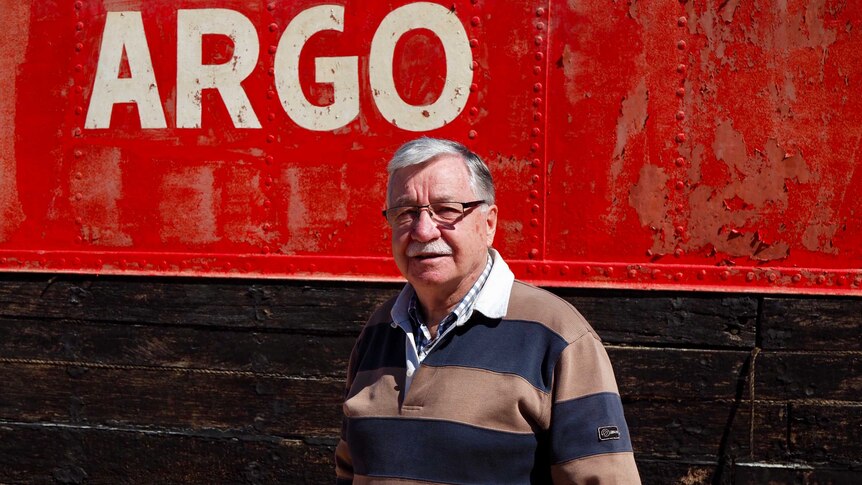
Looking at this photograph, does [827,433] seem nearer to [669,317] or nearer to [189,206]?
[669,317]

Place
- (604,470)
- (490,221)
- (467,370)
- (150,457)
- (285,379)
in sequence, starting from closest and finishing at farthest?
(604,470) < (467,370) < (490,221) < (285,379) < (150,457)

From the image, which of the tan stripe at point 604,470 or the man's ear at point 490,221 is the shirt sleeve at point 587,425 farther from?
the man's ear at point 490,221

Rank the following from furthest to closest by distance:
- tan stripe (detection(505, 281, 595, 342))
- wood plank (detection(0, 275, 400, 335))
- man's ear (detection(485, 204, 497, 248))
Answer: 1. wood plank (detection(0, 275, 400, 335))
2. man's ear (detection(485, 204, 497, 248))
3. tan stripe (detection(505, 281, 595, 342))

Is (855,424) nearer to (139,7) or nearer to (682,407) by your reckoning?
(682,407)

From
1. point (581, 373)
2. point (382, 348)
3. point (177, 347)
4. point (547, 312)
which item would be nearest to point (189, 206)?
point (177, 347)

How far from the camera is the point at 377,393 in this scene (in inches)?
71.7

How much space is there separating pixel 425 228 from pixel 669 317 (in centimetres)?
149

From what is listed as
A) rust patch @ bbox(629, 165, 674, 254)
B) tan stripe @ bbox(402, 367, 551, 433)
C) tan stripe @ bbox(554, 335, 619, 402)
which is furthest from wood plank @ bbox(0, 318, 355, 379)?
tan stripe @ bbox(554, 335, 619, 402)

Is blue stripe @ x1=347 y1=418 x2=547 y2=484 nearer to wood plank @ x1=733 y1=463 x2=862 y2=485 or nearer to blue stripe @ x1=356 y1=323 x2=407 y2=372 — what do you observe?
blue stripe @ x1=356 y1=323 x2=407 y2=372

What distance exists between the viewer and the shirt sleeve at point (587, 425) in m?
1.61

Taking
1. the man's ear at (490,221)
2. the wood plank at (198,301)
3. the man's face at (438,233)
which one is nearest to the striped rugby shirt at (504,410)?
the man's face at (438,233)

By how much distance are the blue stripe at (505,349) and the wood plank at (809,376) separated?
162 centimetres

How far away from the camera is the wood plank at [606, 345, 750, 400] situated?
302cm

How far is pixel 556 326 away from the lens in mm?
1720
